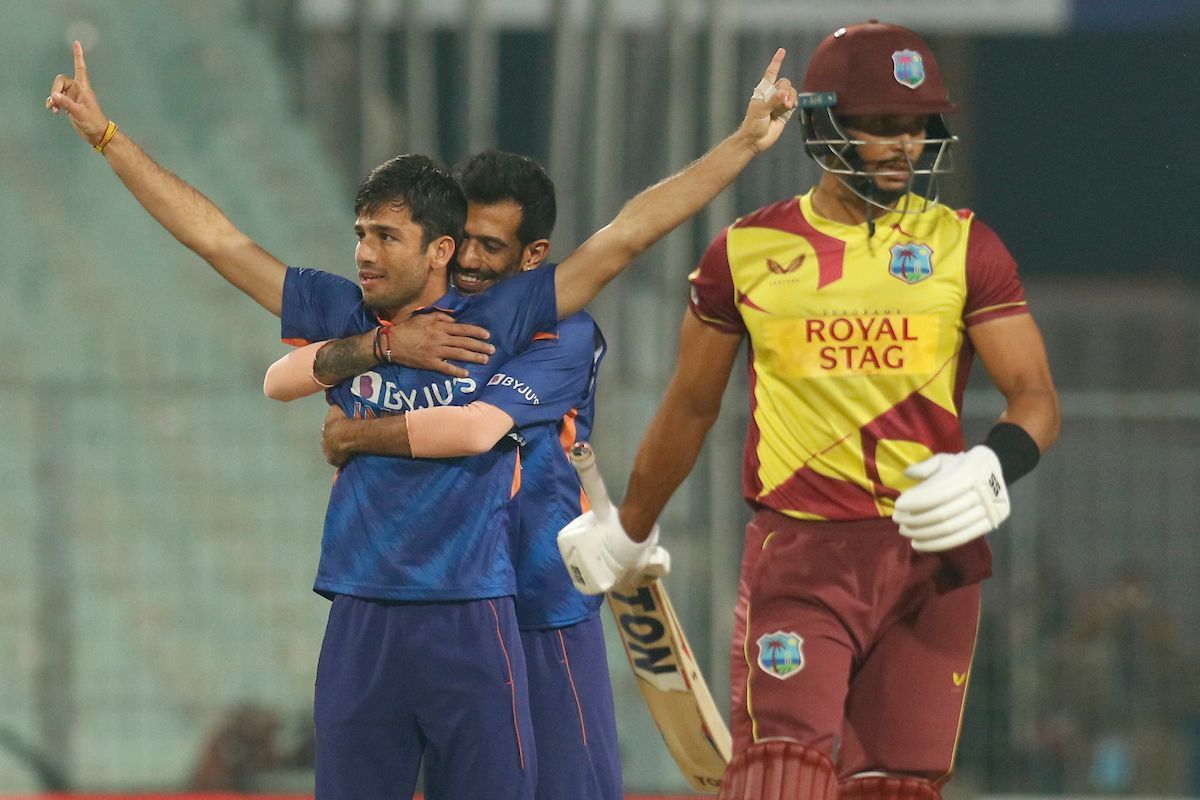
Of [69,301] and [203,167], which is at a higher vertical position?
[203,167]

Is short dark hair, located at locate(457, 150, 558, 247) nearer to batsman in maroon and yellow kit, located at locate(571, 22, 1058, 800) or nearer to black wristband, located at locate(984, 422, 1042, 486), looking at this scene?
batsman in maroon and yellow kit, located at locate(571, 22, 1058, 800)

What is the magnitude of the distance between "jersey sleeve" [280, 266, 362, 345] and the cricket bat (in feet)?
2.43

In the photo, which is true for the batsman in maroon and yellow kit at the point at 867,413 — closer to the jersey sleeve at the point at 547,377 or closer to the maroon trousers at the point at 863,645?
the maroon trousers at the point at 863,645

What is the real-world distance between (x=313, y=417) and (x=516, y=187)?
327 centimetres

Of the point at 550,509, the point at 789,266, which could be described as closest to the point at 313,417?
the point at 550,509

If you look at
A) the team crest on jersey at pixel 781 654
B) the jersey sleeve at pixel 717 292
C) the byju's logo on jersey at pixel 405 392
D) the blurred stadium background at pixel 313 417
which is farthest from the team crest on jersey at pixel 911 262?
the blurred stadium background at pixel 313 417

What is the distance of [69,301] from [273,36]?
42.4 inches

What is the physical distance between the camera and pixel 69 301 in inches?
250

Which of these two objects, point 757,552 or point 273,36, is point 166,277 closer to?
point 273,36

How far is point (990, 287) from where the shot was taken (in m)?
2.69

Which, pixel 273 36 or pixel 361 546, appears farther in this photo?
pixel 273 36

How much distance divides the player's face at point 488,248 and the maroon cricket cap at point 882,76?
1.86 feet

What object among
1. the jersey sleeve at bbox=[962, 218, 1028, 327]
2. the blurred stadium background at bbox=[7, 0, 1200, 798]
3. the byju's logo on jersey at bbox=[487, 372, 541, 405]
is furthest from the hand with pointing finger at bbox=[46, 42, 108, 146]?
the blurred stadium background at bbox=[7, 0, 1200, 798]

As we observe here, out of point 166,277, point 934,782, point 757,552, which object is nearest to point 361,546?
point 757,552
